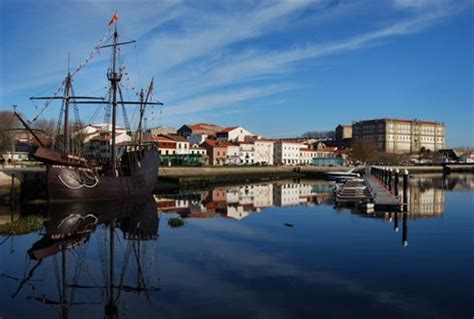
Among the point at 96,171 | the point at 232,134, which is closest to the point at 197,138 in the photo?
the point at 232,134

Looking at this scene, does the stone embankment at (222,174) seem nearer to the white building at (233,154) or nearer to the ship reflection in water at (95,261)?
the white building at (233,154)

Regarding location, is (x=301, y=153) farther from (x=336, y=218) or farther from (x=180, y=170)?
(x=336, y=218)

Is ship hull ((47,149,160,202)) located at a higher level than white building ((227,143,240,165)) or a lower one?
lower

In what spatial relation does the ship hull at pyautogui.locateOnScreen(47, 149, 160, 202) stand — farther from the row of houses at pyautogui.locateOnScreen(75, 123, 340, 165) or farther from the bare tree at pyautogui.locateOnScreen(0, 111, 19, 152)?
the row of houses at pyautogui.locateOnScreen(75, 123, 340, 165)

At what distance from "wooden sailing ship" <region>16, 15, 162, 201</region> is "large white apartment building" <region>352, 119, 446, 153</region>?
462 ft

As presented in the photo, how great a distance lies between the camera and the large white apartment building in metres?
174

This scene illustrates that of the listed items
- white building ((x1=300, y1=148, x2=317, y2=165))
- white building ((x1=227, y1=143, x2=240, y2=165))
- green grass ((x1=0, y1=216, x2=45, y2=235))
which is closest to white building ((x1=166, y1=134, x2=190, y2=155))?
white building ((x1=227, y1=143, x2=240, y2=165))

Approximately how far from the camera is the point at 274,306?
11602 mm

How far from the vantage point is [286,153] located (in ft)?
436

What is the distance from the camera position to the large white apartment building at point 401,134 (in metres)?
174

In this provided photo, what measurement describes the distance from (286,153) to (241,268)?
388 feet

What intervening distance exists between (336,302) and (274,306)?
64.1 inches

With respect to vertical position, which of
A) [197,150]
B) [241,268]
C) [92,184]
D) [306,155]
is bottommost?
[241,268]

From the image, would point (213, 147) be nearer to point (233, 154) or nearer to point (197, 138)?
point (233, 154)
